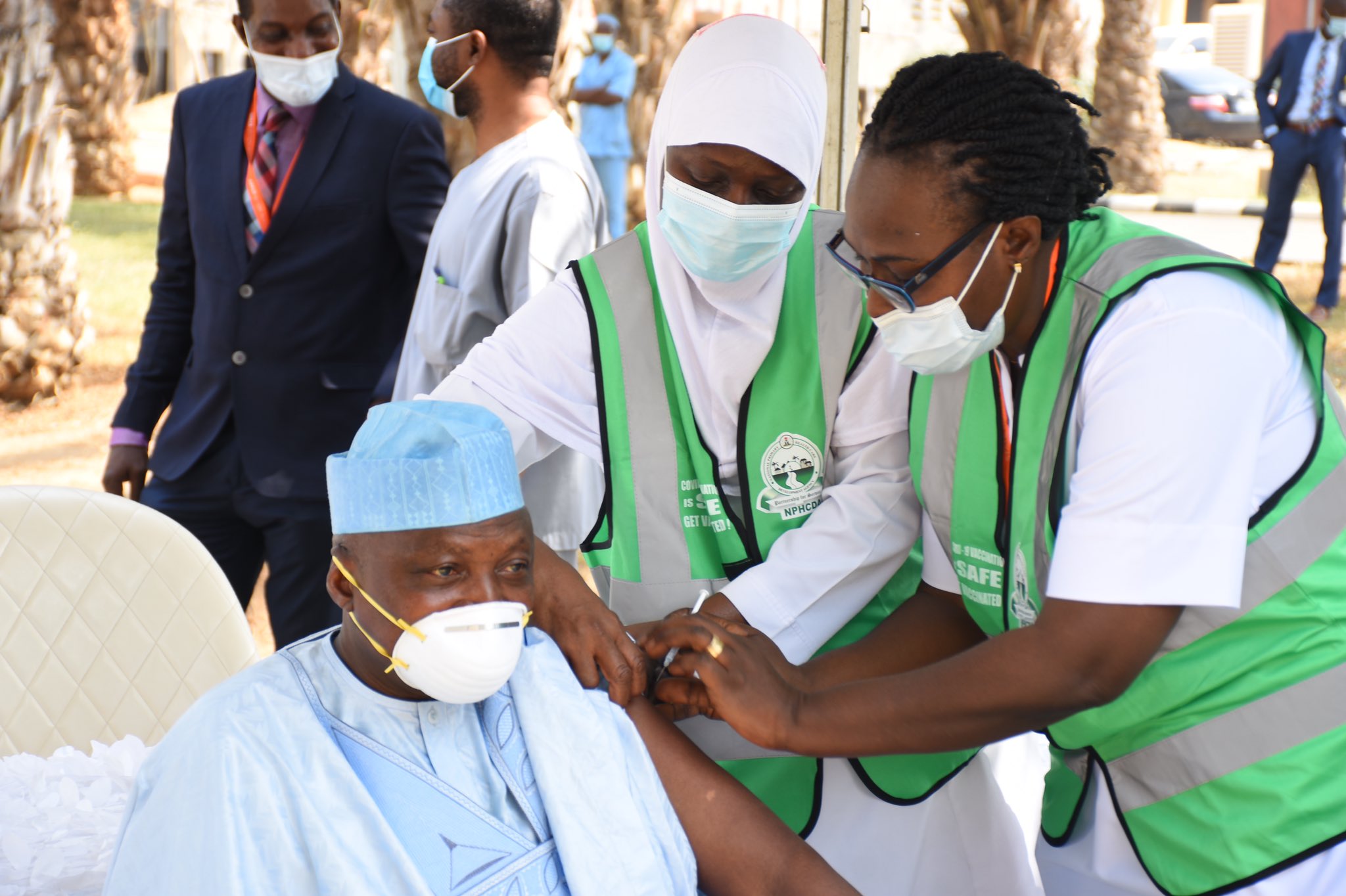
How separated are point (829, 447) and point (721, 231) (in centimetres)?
39

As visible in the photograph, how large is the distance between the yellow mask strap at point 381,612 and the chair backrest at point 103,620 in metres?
0.77

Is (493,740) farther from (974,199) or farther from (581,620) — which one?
(974,199)

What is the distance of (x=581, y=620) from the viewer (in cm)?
199

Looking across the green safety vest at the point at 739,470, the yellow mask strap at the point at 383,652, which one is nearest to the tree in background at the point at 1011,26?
the green safety vest at the point at 739,470

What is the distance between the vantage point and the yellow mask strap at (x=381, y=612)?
5.66ft

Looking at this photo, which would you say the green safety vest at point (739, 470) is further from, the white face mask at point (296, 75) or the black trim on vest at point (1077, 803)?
the white face mask at point (296, 75)

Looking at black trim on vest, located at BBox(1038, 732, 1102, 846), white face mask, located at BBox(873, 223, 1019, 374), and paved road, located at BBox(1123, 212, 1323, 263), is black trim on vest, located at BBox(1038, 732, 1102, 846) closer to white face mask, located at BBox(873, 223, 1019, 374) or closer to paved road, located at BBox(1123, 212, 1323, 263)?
white face mask, located at BBox(873, 223, 1019, 374)

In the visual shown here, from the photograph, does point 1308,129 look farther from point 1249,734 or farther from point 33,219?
point 1249,734

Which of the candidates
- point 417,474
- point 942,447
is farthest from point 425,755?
point 942,447

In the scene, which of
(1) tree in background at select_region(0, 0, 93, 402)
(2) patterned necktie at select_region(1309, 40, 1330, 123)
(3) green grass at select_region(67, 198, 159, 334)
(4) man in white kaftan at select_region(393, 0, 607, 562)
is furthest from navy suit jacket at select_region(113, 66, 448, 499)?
(2) patterned necktie at select_region(1309, 40, 1330, 123)

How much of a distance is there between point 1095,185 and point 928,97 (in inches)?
11.1

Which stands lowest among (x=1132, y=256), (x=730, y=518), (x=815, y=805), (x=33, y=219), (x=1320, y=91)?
(x=33, y=219)

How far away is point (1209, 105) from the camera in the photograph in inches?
754

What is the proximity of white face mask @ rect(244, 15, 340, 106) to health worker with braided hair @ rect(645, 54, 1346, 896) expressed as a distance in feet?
6.07
